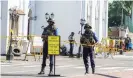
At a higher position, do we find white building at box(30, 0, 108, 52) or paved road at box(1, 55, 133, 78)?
white building at box(30, 0, 108, 52)

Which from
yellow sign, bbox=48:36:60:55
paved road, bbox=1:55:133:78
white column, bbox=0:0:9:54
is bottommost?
paved road, bbox=1:55:133:78

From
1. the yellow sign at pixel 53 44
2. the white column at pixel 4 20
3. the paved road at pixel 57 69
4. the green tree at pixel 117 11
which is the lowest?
the paved road at pixel 57 69

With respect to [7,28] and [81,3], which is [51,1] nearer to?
[81,3]

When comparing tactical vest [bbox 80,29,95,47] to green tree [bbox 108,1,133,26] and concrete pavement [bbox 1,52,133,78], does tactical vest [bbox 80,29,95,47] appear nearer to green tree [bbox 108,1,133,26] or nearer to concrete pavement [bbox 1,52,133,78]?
concrete pavement [bbox 1,52,133,78]

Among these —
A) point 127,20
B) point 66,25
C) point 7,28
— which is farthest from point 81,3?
point 127,20

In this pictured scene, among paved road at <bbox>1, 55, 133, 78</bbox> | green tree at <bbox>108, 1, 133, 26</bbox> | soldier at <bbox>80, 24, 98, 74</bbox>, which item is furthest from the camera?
green tree at <bbox>108, 1, 133, 26</bbox>

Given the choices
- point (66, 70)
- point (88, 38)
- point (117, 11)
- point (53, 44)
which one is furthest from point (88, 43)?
point (117, 11)

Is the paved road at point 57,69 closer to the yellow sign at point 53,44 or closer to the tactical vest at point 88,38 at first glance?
the yellow sign at point 53,44

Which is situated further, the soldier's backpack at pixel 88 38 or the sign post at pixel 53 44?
the soldier's backpack at pixel 88 38

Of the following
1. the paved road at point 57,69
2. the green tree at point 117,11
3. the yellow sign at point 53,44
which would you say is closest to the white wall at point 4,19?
the paved road at point 57,69

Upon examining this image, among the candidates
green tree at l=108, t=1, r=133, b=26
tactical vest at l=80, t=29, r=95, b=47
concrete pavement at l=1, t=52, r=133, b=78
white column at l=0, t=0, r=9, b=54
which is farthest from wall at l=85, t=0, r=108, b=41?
green tree at l=108, t=1, r=133, b=26

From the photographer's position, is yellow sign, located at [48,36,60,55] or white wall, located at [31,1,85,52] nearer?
yellow sign, located at [48,36,60,55]

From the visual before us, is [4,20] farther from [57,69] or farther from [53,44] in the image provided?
[53,44]

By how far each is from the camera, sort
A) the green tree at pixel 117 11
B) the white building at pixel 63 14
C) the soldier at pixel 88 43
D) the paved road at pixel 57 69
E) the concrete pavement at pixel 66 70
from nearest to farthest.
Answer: the concrete pavement at pixel 66 70 < the paved road at pixel 57 69 < the soldier at pixel 88 43 < the white building at pixel 63 14 < the green tree at pixel 117 11
